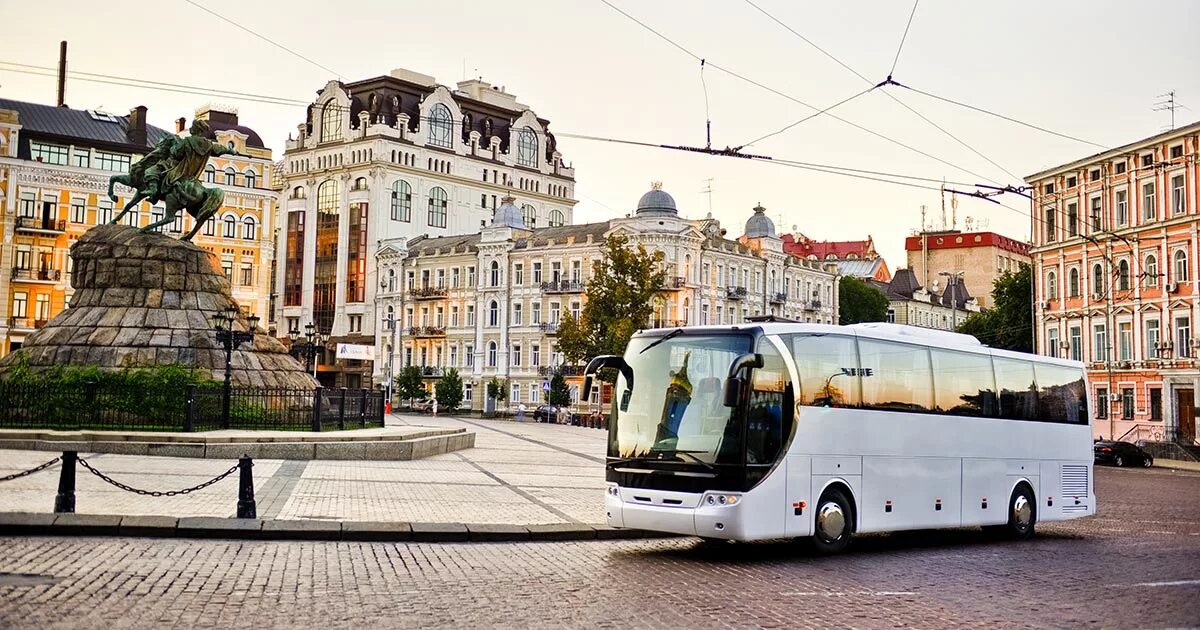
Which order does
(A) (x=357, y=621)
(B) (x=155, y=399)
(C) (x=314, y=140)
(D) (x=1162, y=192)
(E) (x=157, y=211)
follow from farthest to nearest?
(C) (x=314, y=140) → (E) (x=157, y=211) → (D) (x=1162, y=192) → (B) (x=155, y=399) → (A) (x=357, y=621)

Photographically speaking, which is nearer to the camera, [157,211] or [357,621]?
[357,621]

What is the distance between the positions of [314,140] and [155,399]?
73.2m

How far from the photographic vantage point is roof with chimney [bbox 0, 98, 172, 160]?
6944cm

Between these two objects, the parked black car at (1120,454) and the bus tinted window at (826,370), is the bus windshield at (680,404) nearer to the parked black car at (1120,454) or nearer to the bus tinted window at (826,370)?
the bus tinted window at (826,370)

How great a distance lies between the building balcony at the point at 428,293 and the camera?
82.5 m

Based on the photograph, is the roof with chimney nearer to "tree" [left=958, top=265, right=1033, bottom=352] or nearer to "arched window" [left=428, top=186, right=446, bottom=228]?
"arched window" [left=428, top=186, right=446, bottom=228]

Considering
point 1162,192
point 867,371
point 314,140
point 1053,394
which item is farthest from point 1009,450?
point 314,140

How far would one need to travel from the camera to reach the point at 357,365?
89625 millimetres

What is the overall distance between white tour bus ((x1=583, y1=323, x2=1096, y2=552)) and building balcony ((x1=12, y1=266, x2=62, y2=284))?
62383mm

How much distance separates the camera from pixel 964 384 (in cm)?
1686

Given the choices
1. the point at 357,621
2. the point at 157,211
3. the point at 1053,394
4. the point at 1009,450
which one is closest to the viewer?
the point at 357,621

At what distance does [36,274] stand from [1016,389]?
211 feet

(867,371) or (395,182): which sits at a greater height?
(395,182)

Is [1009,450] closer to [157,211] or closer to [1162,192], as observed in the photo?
[1162,192]
